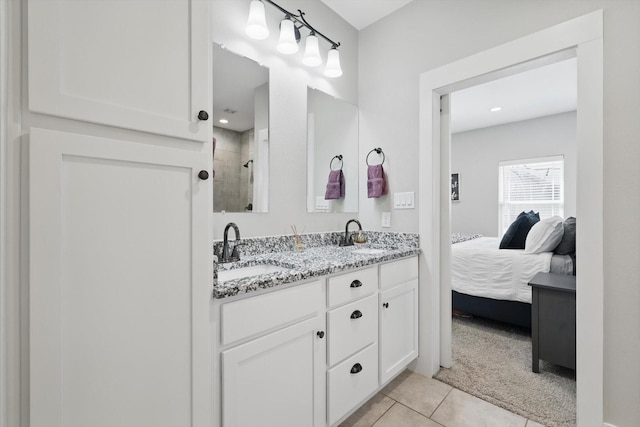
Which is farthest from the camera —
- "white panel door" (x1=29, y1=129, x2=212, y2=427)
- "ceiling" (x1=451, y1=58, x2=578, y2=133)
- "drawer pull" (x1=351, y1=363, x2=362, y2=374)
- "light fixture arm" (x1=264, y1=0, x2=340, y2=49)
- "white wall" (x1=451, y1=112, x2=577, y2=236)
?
"white wall" (x1=451, y1=112, x2=577, y2=236)

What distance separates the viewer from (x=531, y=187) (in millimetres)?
5105

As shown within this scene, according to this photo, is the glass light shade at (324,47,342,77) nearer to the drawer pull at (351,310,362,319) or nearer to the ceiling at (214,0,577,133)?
the ceiling at (214,0,577,133)

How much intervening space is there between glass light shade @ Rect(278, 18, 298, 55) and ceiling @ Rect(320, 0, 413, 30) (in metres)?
0.57

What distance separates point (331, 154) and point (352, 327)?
53.1 inches

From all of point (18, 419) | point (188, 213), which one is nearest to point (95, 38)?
point (188, 213)

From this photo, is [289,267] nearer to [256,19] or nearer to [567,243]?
[256,19]

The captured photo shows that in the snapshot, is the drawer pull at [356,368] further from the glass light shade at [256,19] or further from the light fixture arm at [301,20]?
the light fixture arm at [301,20]

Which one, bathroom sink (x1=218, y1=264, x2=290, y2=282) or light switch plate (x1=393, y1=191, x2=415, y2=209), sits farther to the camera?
light switch plate (x1=393, y1=191, x2=415, y2=209)

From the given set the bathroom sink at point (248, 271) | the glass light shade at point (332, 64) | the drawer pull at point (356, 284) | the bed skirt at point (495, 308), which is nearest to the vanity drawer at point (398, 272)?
the drawer pull at point (356, 284)

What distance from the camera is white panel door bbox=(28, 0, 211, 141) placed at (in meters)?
0.71

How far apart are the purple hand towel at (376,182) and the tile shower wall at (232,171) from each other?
3.18ft

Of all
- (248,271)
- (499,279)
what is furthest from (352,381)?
(499,279)

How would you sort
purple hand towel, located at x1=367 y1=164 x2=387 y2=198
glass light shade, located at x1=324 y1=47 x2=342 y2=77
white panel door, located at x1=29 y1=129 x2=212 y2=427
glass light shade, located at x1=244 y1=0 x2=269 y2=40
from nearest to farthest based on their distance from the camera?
white panel door, located at x1=29 y1=129 x2=212 y2=427
glass light shade, located at x1=244 y1=0 x2=269 y2=40
glass light shade, located at x1=324 y1=47 x2=342 y2=77
purple hand towel, located at x1=367 y1=164 x2=387 y2=198

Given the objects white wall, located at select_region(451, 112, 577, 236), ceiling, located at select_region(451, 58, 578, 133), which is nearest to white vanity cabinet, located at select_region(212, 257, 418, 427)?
ceiling, located at select_region(451, 58, 578, 133)
